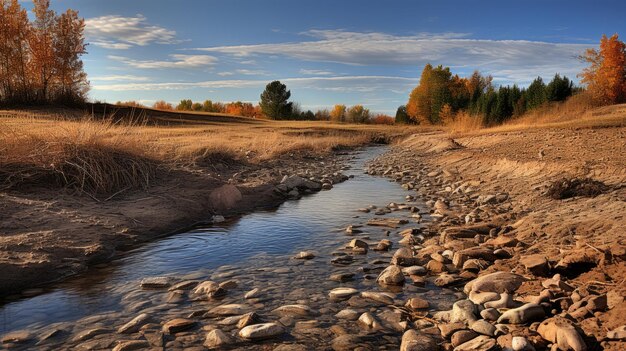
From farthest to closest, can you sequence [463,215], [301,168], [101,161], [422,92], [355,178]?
[422,92] < [301,168] < [355,178] < [101,161] < [463,215]

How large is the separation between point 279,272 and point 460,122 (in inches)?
1145

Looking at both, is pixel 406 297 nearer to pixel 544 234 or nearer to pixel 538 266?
pixel 538 266

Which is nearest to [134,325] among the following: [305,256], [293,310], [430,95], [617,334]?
[293,310]

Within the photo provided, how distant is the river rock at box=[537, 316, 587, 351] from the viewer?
124 inches

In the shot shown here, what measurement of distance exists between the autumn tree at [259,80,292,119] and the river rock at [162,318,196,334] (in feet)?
257

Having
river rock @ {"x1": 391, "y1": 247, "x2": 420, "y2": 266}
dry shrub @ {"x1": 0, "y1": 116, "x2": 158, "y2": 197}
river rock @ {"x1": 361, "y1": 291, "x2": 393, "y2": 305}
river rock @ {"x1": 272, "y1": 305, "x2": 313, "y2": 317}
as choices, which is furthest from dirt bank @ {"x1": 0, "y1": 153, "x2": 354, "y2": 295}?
river rock @ {"x1": 391, "y1": 247, "x2": 420, "y2": 266}

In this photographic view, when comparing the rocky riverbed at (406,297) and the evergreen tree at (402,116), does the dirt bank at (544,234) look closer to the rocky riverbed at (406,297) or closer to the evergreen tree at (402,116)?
the rocky riverbed at (406,297)

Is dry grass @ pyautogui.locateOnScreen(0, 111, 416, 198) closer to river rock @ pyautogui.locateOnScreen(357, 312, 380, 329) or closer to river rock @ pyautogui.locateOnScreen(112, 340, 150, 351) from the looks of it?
river rock @ pyautogui.locateOnScreen(112, 340, 150, 351)

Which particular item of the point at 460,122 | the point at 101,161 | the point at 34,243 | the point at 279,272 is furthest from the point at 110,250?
the point at 460,122

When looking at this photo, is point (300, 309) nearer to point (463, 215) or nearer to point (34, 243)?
point (34, 243)

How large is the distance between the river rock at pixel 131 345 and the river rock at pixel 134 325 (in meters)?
0.25

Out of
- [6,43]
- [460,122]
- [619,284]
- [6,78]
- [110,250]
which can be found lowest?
[110,250]

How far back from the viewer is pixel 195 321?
3982mm

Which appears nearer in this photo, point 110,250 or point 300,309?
point 300,309
